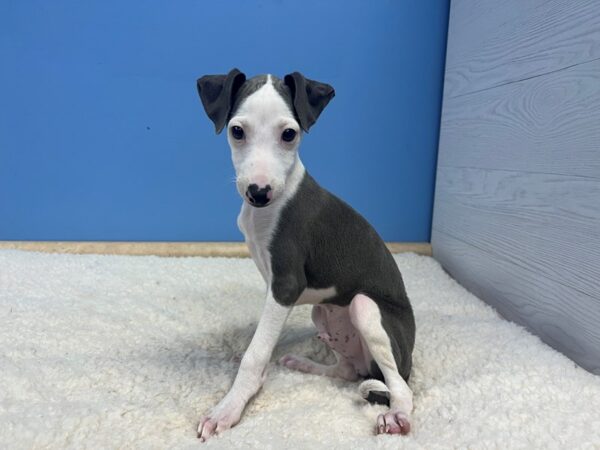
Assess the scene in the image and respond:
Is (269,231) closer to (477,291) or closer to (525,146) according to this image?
(525,146)

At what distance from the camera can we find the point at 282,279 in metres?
1.21

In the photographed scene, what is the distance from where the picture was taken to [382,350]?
3.91ft

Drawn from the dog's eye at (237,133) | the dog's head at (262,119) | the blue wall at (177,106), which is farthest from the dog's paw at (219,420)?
the blue wall at (177,106)

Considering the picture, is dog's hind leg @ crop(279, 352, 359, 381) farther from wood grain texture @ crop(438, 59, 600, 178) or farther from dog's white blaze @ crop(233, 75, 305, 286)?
wood grain texture @ crop(438, 59, 600, 178)

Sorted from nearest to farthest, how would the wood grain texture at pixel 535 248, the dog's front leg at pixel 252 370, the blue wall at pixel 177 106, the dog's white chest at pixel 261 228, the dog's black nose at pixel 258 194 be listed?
the dog's black nose at pixel 258 194 → the dog's front leg at pixel 252 370 → the dog's white chest at pixel 261 228 → the wood grain texture at pixel 535 248 → the blue wall at pixel 177 106

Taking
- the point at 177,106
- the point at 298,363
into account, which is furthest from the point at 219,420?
the point at 177,106

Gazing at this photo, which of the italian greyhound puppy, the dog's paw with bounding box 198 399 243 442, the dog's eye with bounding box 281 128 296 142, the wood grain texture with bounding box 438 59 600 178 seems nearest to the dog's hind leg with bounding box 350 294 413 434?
the italian greyhound puppy

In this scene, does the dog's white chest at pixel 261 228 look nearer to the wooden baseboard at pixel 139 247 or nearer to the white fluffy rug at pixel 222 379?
the white fluffy rug at pixel 222 379

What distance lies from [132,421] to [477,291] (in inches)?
62.1

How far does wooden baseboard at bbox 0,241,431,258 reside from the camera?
250cm

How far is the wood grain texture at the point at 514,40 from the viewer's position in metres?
1.43

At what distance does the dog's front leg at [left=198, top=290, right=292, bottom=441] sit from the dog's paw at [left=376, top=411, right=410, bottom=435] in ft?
1.05

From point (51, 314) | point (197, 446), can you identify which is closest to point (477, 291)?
point (197, 446)

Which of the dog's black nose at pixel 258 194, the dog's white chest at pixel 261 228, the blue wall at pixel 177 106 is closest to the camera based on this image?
the dog's black nose at pixel 258 194
